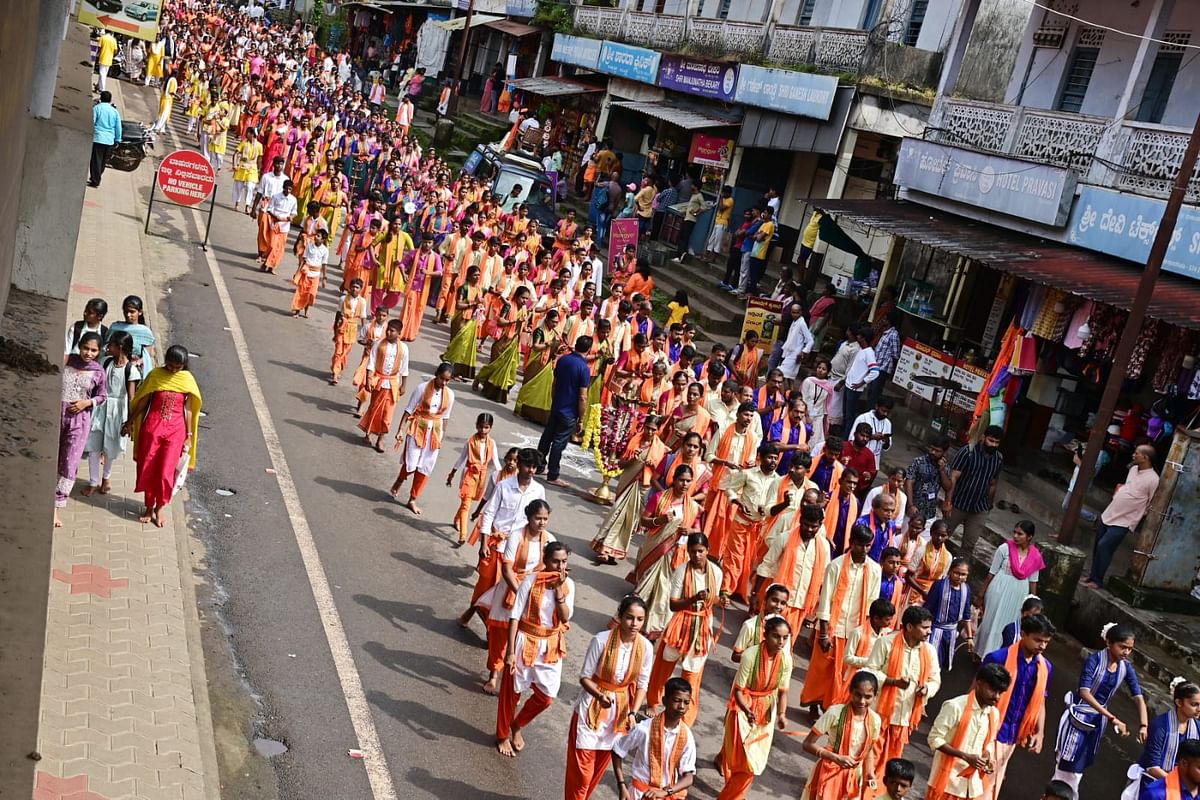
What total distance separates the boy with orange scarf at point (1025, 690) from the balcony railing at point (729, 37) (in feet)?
51.8

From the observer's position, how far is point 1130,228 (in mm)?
15703

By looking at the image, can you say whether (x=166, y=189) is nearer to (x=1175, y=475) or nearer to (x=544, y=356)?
(x=544, y=356)

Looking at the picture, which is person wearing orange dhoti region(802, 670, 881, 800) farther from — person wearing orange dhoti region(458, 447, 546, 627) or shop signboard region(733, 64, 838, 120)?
shop signboard region(733, 64, 838, 120)

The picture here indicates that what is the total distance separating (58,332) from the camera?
8.77m

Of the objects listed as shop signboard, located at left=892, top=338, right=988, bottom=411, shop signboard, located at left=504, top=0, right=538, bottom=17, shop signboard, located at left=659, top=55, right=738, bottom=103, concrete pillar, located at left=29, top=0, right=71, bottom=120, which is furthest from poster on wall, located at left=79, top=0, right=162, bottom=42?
shop signboard, located at left=504, top=0, right=538, bottom=17

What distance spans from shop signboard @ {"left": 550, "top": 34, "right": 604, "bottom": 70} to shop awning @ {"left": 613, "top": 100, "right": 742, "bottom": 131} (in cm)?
325

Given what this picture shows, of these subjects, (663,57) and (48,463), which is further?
(663,57)

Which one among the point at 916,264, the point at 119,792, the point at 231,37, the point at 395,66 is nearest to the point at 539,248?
the point at 916,264

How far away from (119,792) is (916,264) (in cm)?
1630

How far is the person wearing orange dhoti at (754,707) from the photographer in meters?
8.36

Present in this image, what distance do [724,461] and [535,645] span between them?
4.99 metres

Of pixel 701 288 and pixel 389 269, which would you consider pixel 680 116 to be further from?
pixel 389 269

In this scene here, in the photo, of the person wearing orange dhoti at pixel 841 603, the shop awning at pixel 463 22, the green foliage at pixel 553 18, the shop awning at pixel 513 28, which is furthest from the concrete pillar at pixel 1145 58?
the shop awning at pixel 463 22

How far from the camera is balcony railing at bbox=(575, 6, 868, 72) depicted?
2403 centimetres
